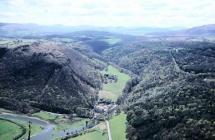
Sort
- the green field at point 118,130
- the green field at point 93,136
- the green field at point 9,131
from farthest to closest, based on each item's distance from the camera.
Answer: the green field at point 9,131 < the green field at point 93,136 < the green field at point 118,130

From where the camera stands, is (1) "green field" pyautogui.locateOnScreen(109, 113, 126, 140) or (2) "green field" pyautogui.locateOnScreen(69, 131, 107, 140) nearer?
(1) "green field" pyautogui.locateOnScreen(109, 113, 126, 140)

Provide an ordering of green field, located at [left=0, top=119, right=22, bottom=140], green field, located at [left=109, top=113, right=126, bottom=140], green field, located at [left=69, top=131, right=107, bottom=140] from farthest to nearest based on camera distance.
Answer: green field, located at [left=0, top=119, right=22, bottom=140] < green field, located at [left=69, top=131, right=107, bottom=140] < green field, located at [left=109, top=113, right=126, bottom=140]

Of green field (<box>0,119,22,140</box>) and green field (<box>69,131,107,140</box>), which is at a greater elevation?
green field (<box>69,131,107,140</box>)

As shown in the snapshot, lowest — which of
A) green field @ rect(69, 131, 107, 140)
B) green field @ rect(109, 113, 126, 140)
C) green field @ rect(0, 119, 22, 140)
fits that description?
green field @ rect(0, 119, 22, 140)

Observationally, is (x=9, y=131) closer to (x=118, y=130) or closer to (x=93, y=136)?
(x=93, y=136)

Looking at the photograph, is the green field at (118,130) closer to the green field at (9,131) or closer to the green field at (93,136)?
the green field at (93,136)

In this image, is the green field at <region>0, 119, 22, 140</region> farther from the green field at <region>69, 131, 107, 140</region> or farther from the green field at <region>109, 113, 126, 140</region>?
the green field at <region>109, 113, 126, 140</region>

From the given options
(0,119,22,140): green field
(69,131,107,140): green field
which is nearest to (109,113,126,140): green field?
(69,131,107,140): green field

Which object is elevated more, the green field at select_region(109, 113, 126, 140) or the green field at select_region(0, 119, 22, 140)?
the green field at select_region(109, 113, 126, 140)

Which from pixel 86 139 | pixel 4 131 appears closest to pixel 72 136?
pixel 86 139

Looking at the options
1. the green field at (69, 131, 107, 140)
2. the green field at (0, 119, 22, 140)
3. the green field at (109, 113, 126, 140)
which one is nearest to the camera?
the green field at (109, 113, 126, 140)

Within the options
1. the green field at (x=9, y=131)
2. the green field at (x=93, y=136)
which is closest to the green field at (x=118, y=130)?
the green field at (x=93, y=136)
